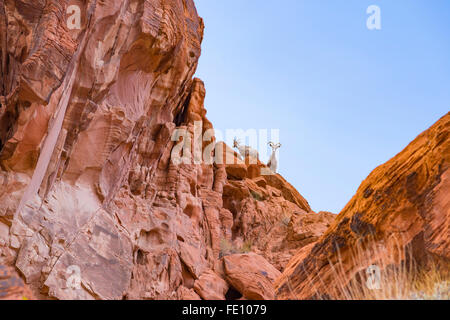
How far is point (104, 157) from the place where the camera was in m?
12.7

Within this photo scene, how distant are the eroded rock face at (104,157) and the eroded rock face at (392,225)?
6.43 m

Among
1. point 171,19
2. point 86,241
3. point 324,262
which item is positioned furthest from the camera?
point 171,19

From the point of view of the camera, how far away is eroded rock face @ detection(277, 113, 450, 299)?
4.68 m

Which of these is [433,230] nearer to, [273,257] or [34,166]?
[34,166]

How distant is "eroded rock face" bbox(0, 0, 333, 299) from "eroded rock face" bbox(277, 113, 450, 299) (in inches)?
253

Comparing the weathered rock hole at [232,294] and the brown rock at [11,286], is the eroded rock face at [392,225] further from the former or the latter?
the weathered rock hole at [232,294]

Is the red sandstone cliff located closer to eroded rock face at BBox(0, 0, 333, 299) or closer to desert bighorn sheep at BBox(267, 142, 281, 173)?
eroded rock face at BBox(0, 0, 333, 299)

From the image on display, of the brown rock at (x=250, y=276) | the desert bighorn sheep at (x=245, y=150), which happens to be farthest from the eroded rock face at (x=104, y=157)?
the desert bighorn sheep at (x=245, y=150)

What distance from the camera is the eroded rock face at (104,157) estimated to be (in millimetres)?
8758

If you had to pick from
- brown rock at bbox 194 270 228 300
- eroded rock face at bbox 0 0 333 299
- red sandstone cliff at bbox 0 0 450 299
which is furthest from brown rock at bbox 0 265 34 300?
brown rock at bbox 194 270 228 300

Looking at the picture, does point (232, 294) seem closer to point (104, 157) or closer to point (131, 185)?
point (131, 185)
